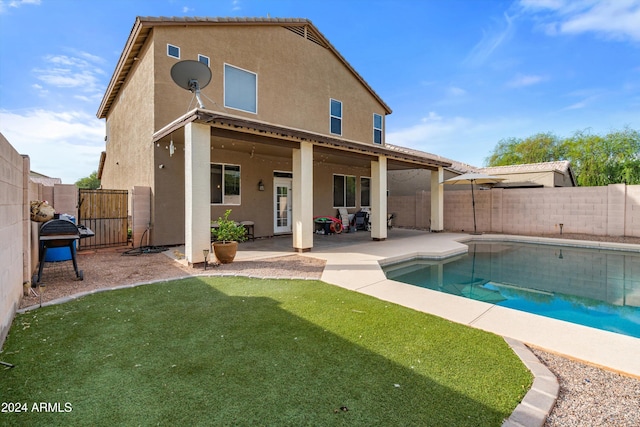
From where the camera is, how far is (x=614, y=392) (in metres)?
2.44

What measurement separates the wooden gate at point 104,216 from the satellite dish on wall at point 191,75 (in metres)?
4.40

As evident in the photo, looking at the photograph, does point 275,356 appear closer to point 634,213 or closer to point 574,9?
point 574,9

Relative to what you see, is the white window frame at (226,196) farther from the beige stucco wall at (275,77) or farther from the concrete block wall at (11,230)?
the concrete block wall at (11,230)

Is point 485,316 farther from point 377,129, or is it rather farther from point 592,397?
point 377,129

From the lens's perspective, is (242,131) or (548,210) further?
(548,210)

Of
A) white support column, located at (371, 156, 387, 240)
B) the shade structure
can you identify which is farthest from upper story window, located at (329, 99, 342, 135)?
the shade structure

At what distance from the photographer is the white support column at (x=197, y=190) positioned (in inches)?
261

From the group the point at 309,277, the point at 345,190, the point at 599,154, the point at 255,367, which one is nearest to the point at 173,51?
the point at 309,277

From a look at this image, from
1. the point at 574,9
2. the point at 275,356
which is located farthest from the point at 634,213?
the point at 275,356

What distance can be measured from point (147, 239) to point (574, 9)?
597 inches

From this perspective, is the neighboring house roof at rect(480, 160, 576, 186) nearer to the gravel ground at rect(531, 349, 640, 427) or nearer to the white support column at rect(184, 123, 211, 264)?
the gravel ground at rect(531, 349, 640, 427)

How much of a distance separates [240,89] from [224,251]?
6470 mm

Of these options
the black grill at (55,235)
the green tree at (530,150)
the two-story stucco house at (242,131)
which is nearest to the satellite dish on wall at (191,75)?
the two-story stucco house at (242,131)

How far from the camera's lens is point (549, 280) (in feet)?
22.4
